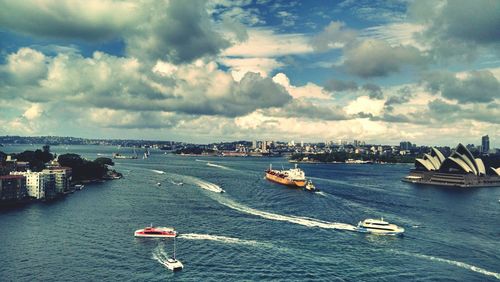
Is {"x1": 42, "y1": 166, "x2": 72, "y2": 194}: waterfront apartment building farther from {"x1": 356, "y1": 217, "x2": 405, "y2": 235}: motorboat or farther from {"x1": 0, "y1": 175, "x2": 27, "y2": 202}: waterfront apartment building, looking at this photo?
{"x1": 356, "y1": 217, "x2": 405, "y2": 235}: motorboat

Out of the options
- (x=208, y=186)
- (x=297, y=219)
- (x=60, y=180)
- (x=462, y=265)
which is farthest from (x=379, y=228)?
(x=60, y=180)

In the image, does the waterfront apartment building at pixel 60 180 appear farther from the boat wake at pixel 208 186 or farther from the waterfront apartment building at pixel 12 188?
the boat wake at pixel 208 186

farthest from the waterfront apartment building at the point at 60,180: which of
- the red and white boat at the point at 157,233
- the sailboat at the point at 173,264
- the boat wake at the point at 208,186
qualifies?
the sailboat at the point at 173,264

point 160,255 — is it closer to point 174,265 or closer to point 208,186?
point 174,265

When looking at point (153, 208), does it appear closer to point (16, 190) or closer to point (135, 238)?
point (135, 238)

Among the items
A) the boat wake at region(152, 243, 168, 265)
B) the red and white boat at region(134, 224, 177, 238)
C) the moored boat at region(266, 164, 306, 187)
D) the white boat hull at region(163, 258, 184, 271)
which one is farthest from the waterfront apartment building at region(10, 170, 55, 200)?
the moored boat at region(266, 164, 306, 187)
